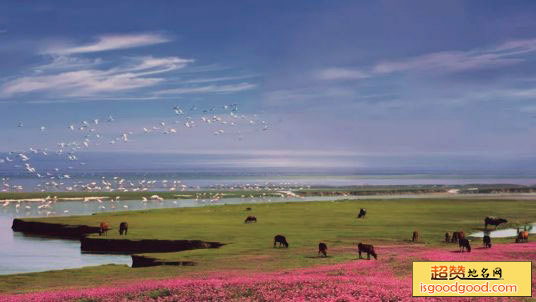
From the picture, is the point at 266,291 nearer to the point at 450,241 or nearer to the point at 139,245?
the point at 450,241

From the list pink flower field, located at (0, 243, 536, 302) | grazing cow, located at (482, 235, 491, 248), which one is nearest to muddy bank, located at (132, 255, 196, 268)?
pink flower field, located at (0, 243, 536, 302)

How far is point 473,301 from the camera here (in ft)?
86.6

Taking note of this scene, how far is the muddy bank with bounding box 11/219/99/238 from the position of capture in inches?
3408

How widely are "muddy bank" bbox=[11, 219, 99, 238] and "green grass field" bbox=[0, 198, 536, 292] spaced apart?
2.64m

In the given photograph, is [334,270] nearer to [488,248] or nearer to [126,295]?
[126,295]

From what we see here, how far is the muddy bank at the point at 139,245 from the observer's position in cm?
6425

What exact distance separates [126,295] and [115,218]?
71.0m

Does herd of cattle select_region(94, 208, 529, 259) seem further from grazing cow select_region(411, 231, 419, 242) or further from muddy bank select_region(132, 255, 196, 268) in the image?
muddy bank select_region(132, 255, 196, 268)

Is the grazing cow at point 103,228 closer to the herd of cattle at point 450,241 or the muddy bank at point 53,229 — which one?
the muddy bank at point 53,229

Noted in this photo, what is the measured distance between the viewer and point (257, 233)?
7262 centimetres

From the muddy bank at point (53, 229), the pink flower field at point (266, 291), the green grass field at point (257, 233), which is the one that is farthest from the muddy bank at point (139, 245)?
the pink flower field at point (266, 291)

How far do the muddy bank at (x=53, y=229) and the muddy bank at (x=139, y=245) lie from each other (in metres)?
13.9

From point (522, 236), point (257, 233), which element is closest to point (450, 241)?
point (522, 236)

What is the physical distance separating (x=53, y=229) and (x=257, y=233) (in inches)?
1310
